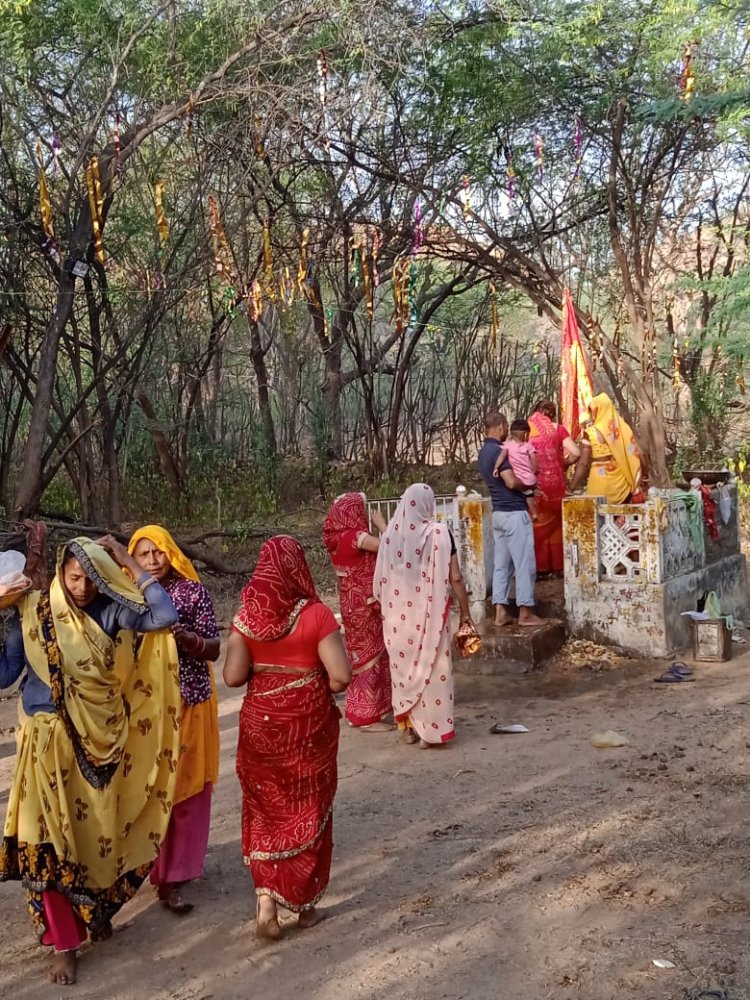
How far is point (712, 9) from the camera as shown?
748cm

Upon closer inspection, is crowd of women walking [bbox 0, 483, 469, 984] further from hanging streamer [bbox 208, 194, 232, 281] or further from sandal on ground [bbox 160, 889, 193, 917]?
hanging streamer [bbox 208, 194, 232, 281]

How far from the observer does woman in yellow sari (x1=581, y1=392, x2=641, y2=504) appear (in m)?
7.69

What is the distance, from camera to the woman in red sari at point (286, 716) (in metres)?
3.32

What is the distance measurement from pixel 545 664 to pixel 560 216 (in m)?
7.14

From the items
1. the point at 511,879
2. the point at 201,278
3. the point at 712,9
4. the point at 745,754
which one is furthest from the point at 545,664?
the point at 201,278

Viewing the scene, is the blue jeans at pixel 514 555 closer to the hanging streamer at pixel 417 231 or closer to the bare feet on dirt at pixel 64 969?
the bare feet on dirt at pixel 64 969

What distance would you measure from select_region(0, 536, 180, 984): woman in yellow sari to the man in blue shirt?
162 inches

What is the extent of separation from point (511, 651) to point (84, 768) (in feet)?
14.0

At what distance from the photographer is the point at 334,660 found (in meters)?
3.30

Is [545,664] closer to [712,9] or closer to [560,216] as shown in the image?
[712,9]

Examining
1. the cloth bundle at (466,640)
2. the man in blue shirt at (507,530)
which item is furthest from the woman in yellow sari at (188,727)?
the man in blue shirt at (507,530)

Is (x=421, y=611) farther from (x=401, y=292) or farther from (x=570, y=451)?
(x=401, y=292)

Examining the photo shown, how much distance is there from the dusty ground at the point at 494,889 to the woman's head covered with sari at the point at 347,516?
1.26 meters

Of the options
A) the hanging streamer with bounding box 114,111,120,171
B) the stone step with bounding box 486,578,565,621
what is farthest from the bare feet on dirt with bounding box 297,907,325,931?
the hanging streamer with bounding box 114,111,120,171
